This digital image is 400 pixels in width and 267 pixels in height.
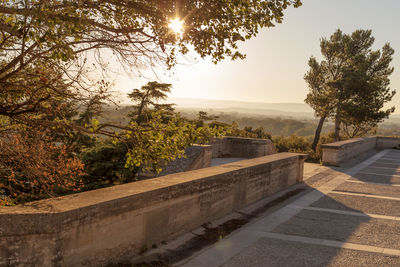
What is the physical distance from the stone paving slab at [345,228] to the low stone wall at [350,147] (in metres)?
8.38

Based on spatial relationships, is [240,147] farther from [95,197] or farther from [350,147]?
[95,197]

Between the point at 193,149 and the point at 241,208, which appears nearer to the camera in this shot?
the point at 241,208

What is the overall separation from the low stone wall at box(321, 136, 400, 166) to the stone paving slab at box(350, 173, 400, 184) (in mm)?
2149

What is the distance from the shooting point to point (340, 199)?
9047 millimetres

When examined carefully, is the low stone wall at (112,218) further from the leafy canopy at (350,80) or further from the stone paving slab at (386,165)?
the leafy canopy at (350,80)

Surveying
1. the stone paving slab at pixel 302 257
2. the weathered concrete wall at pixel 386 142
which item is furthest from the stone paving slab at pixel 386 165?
the stone paving slab at pixel 302 257

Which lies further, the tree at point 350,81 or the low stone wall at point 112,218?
the tree at point 350,81

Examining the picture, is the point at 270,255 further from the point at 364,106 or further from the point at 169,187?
the point at 364,106

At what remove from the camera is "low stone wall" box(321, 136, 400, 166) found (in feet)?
50.3

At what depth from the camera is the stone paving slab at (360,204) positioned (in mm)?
7947

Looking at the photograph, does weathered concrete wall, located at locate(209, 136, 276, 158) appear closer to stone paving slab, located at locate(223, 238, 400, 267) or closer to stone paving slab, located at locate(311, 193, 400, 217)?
stone paving slab, located at locate(311, 193, 400, 217)

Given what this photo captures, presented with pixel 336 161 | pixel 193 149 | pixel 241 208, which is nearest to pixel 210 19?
pixel 241 208

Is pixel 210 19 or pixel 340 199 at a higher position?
pixel 210 19

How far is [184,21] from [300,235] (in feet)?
14.8
